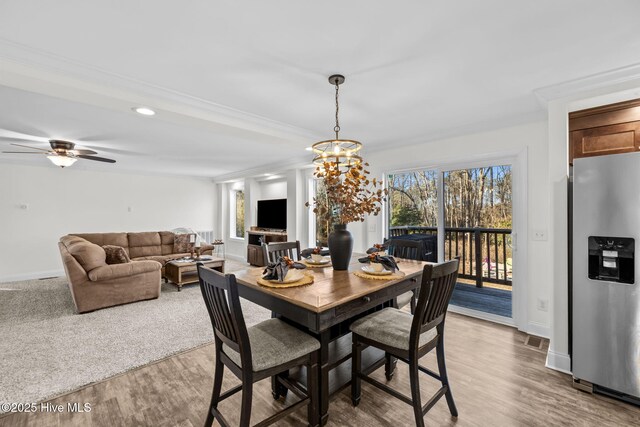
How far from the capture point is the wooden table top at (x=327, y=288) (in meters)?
1.52

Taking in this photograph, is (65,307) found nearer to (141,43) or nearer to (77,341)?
(77,341)

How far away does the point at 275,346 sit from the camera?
1.62 metres

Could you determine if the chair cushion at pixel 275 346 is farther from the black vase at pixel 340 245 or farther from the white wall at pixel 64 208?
the white wall at pixel 64 208

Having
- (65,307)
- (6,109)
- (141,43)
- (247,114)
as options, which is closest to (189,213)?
(65,307)

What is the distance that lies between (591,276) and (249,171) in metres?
6.23

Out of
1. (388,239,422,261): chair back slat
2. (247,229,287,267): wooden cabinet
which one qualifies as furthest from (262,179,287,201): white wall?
(388,239,422,261): chair back slat

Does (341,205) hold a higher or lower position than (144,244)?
higher

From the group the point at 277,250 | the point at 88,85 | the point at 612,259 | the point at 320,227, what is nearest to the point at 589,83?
the point at 612,259

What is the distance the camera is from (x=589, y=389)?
2.08 m

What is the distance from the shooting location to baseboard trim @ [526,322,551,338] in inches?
115

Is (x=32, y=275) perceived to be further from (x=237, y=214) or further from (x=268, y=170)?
(x=268, y=170)

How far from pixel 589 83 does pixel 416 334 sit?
2444 mm

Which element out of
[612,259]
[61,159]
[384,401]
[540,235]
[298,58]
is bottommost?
[384,401]

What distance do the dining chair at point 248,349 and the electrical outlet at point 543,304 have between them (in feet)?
8.81
